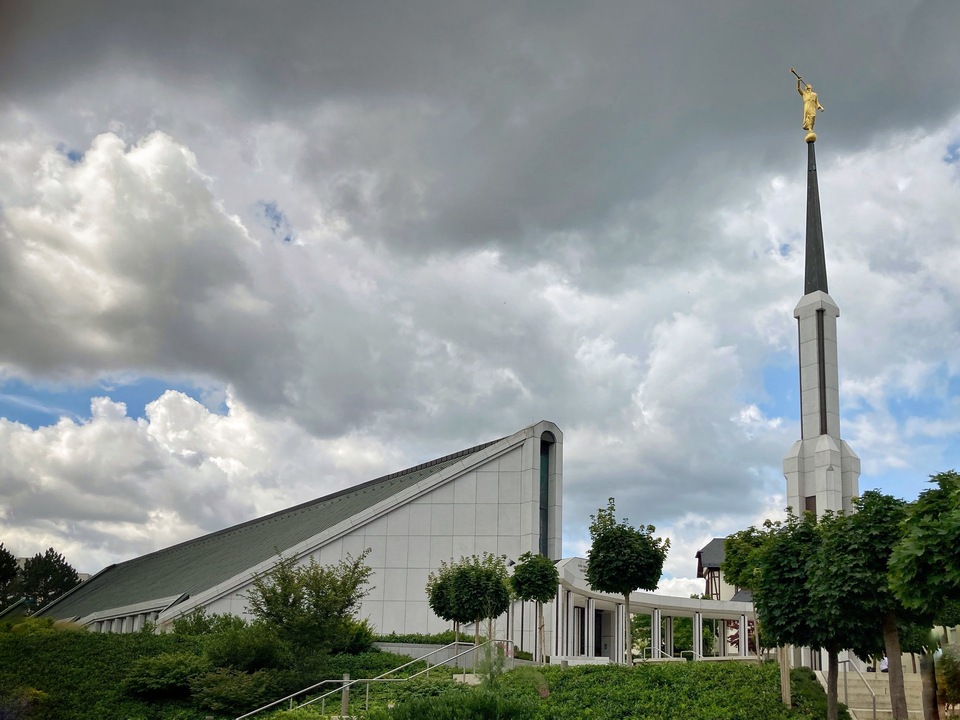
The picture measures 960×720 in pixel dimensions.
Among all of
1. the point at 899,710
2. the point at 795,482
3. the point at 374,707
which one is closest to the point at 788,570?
the point at 899,710

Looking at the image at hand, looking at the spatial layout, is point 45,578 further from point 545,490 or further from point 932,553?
point 932,553

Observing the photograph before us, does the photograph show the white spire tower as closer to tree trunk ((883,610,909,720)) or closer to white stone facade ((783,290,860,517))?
white stone facade ((783,290,860,517))

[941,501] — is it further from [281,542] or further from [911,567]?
[281,542]

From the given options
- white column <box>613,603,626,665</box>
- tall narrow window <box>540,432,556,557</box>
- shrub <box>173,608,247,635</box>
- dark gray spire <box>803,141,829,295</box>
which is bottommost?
white column <box>613,603,626,665</box>

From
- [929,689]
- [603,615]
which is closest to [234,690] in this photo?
[929,689]

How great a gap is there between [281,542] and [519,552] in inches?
475

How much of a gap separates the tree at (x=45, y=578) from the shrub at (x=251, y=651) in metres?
63.5

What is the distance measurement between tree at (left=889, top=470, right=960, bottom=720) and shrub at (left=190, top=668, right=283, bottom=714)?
657 inches

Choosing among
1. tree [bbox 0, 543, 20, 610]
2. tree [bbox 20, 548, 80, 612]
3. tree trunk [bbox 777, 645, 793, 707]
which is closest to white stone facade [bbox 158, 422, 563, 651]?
tree trunk [bbox 777, 645, 793, 707]

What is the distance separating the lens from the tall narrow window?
45344mm

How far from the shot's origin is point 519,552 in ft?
144

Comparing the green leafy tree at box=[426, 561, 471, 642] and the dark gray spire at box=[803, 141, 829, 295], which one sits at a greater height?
the dark gray spire at box=[803, 141, 829, 295]

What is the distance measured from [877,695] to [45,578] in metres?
77.7

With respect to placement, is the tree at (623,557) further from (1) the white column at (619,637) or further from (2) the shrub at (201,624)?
(1) the white column at (619,637)
